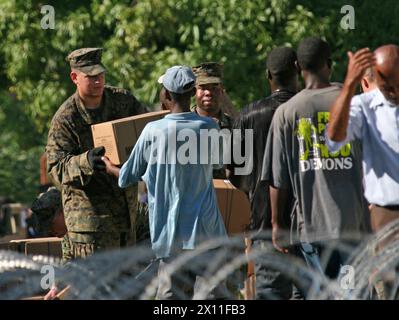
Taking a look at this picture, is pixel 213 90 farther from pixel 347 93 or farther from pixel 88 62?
pixel 347 93

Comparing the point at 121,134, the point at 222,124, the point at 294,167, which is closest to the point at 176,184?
the point at 294,167

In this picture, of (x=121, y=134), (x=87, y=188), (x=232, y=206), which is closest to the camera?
(x=121, y=134)

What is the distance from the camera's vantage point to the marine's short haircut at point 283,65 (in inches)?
340

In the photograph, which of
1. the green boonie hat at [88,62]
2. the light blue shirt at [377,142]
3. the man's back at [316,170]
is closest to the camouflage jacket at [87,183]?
the green boonie hat at [88,62]

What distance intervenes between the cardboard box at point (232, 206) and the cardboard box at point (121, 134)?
2.56ft

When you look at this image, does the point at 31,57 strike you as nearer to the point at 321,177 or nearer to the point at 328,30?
the point at 328,30

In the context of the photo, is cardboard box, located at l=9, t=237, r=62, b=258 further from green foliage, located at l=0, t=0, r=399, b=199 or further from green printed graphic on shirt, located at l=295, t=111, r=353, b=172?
green foliage, located at l=0, t=0, r=399, b=199

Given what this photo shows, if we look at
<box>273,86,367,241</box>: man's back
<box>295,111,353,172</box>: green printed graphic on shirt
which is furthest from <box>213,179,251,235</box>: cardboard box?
<box>295,111,353,172</box>: green printed graphic on shirt

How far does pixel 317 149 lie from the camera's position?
788cm

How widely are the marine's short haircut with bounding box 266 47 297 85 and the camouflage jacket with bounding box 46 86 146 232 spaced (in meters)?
1.74

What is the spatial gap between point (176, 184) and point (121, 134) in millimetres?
1237

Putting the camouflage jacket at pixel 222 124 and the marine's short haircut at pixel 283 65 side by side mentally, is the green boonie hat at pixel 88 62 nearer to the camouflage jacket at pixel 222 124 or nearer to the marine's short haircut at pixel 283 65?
the camouflage jacket at pixel 222 124

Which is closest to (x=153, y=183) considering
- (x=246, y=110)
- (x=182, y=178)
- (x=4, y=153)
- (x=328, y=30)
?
(x=182, y=178)

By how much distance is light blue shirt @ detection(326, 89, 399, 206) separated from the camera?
7.61m
